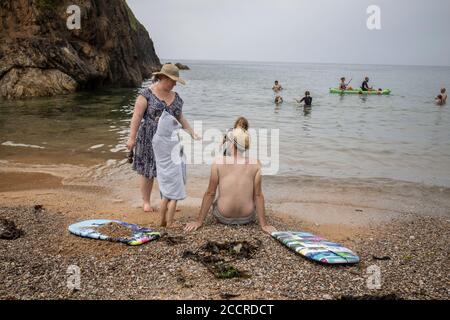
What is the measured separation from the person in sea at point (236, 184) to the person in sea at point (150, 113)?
2.39 feet

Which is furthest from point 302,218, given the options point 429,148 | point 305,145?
point 429,148

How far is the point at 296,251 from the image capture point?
4262 millimetres

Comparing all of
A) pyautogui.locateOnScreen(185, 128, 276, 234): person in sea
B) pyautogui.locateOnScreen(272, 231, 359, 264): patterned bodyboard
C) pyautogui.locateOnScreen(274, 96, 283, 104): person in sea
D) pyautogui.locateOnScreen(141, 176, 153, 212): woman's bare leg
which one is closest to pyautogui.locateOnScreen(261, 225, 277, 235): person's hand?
pyautogui.locateOnScreen(185, 128, 276, 234): person in sea

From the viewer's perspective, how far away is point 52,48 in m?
24.0

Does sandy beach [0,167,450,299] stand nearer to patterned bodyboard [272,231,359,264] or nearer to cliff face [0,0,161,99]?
patterned bodyboard [272,231,359,264]

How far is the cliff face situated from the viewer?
74.4ft

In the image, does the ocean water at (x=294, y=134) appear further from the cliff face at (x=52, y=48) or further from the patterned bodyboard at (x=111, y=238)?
the patterned bodyboard at (x=111, y=238)

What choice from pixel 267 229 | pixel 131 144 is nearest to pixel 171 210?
pixel 131 144

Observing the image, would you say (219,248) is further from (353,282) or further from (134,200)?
(134,200)

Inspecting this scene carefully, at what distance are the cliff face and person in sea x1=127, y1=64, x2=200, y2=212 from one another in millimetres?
19399

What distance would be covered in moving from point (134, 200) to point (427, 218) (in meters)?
4.94

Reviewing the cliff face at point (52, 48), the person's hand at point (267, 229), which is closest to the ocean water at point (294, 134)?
the cliff face at point (52, 48)

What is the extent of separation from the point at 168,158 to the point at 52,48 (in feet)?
74.0

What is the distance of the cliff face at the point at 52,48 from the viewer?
22.7 metres
